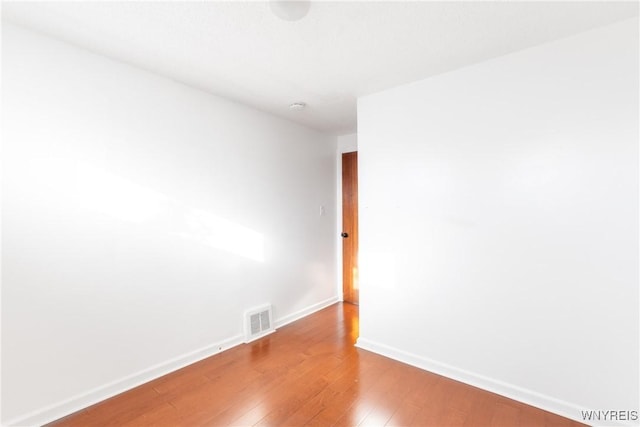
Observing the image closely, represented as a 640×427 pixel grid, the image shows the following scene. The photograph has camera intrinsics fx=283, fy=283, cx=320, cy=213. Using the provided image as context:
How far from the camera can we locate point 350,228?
152 inches

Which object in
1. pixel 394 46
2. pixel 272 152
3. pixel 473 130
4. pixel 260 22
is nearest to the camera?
pixel 260 22

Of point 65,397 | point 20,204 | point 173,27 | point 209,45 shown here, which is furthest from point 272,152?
point 65,397

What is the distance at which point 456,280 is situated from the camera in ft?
7.00

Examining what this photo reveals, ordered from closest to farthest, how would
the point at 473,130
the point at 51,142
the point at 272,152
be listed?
the point at 51,142, the point at 473,130, the point at 272,152

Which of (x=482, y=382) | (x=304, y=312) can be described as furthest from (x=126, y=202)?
(x=482, y=382)

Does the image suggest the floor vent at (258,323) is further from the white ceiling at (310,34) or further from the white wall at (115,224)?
the white ceiling at (310,34)

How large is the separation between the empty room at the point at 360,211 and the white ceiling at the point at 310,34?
16mm

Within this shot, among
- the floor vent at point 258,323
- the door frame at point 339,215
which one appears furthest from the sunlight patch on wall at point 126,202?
the door frame at point 339,215

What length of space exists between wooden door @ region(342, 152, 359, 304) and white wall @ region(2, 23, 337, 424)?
123 cm

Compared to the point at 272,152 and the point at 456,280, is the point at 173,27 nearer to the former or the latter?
the point at 272,152

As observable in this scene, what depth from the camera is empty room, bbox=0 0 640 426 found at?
1576 millimetres

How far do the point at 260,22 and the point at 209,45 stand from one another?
1.39ft

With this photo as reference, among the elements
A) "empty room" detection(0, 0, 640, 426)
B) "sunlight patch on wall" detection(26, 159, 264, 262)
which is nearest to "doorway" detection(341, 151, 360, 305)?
"empty room" detection(0, 0, 640, 426)

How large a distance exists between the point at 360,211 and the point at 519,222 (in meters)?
1.22
